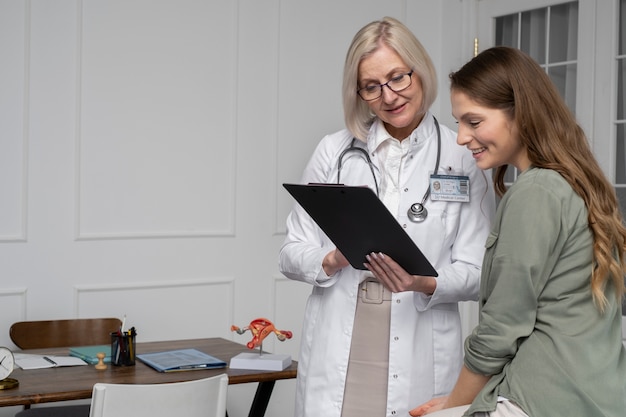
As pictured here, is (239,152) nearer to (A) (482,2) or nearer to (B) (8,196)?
(B) (8,196)

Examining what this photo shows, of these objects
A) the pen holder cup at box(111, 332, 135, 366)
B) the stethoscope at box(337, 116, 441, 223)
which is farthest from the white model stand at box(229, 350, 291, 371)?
the stethoscope at box(337, 116, 441, 223)

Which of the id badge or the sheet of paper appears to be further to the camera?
the sheet of paper

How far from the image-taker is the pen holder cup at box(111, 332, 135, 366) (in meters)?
2.92

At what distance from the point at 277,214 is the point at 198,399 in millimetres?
2413

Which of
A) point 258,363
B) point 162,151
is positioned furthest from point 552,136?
point 162,151

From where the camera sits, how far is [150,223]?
4445mm

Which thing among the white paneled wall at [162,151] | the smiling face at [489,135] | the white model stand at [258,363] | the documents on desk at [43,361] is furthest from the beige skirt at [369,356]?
the white paneled wall at [162,151]

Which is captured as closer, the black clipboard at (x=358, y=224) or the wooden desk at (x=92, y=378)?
the black clipboard at (x=358, y=224)

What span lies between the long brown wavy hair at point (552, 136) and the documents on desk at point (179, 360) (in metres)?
1.59

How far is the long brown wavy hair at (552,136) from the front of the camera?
4.96 ft

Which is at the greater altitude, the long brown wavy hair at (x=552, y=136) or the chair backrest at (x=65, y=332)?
the long brown wavy hair at (x=552, y=136)

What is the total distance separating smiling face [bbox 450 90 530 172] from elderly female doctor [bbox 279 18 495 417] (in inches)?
19.8

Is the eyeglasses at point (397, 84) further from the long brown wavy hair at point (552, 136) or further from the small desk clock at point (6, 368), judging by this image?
the small desk clock at point (6, 368)

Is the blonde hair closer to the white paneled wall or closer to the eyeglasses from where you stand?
the eyeglasses
